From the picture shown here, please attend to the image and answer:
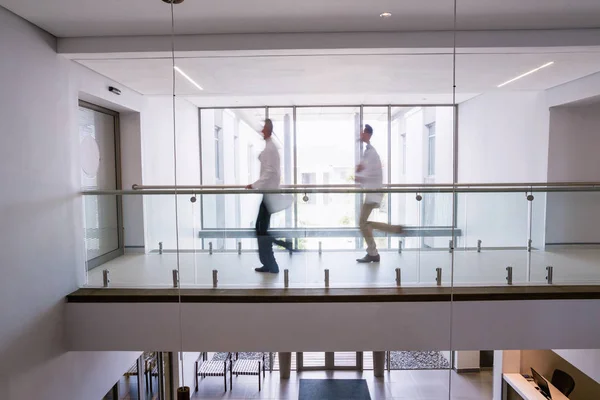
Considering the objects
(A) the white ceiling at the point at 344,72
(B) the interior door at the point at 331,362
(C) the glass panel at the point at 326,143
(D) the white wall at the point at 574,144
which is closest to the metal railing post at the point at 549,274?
(D) the white wall at the point at 574,144

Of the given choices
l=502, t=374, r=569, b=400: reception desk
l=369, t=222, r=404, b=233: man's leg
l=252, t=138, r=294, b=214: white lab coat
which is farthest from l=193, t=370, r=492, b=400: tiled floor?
l=252, t=138, r=294, b=214: white lab coat

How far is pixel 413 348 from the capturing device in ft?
13.0

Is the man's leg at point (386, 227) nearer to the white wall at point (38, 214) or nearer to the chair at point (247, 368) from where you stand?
the white wall at point (38, 214)

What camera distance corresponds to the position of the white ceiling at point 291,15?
3.16 m

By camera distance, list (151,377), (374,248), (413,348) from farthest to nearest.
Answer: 1. (151,377)
2. (374,248)
3. (413,348)

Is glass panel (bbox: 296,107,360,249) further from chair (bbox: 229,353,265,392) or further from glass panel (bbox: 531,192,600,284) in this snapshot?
glass panel (bbox: 531,192,600,284)

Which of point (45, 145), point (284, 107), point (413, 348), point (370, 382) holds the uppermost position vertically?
point (284, 107)

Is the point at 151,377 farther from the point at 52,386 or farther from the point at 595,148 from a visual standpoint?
the point at 595,148

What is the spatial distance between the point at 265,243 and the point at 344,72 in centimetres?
242

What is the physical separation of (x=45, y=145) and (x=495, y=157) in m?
7.11

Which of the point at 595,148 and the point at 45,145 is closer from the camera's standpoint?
the point at 45,145

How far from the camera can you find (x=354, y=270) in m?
4.27

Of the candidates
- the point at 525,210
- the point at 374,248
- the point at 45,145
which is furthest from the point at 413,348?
the point at 45,145

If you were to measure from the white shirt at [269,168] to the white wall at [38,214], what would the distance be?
1949 mm
